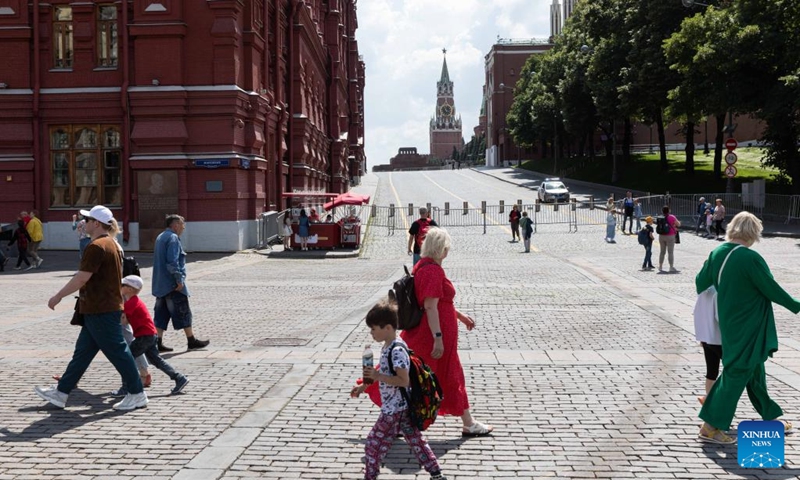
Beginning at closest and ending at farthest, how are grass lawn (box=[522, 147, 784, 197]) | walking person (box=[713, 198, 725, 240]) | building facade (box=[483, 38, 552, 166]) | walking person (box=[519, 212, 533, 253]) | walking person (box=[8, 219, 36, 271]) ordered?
walking person (box=[8, 219, 36, 271]), walking person (box=[519, 212, 533, 253]), walking person (box=[713, 198, 725, 240]), grass lawn (box=[522, 147, 784, 197]), building facade (box=[483, 38, 552, 166])

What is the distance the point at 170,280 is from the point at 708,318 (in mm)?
6538

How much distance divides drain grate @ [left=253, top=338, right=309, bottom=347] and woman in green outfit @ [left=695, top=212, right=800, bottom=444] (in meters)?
5.83

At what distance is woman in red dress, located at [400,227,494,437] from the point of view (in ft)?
20.9

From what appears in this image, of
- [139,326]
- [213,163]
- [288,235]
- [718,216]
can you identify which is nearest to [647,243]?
[718,216]

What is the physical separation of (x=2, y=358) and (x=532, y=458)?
6987 mm

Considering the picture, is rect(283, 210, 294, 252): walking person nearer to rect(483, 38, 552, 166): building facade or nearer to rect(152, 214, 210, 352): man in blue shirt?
rect(152, 214, 210, 352): man in blue shirt

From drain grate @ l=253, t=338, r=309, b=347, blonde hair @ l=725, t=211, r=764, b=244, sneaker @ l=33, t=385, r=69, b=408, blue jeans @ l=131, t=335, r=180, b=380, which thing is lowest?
drain grate @ l=253, t=338, r=309, b=347

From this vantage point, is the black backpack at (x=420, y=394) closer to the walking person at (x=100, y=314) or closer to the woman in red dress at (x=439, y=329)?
the woman in red dress at (x=439, y=329)

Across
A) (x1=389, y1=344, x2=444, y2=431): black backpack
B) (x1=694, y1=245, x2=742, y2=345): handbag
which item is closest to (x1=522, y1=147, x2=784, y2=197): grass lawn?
(x1=694, y1=245, x2=742, y2=345): handbag

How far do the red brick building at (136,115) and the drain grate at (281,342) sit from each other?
683 inches

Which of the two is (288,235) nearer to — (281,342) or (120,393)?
(281,342)

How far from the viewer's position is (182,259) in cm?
1049

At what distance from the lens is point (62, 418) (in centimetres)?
738

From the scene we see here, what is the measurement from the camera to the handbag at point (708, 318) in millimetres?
6652
